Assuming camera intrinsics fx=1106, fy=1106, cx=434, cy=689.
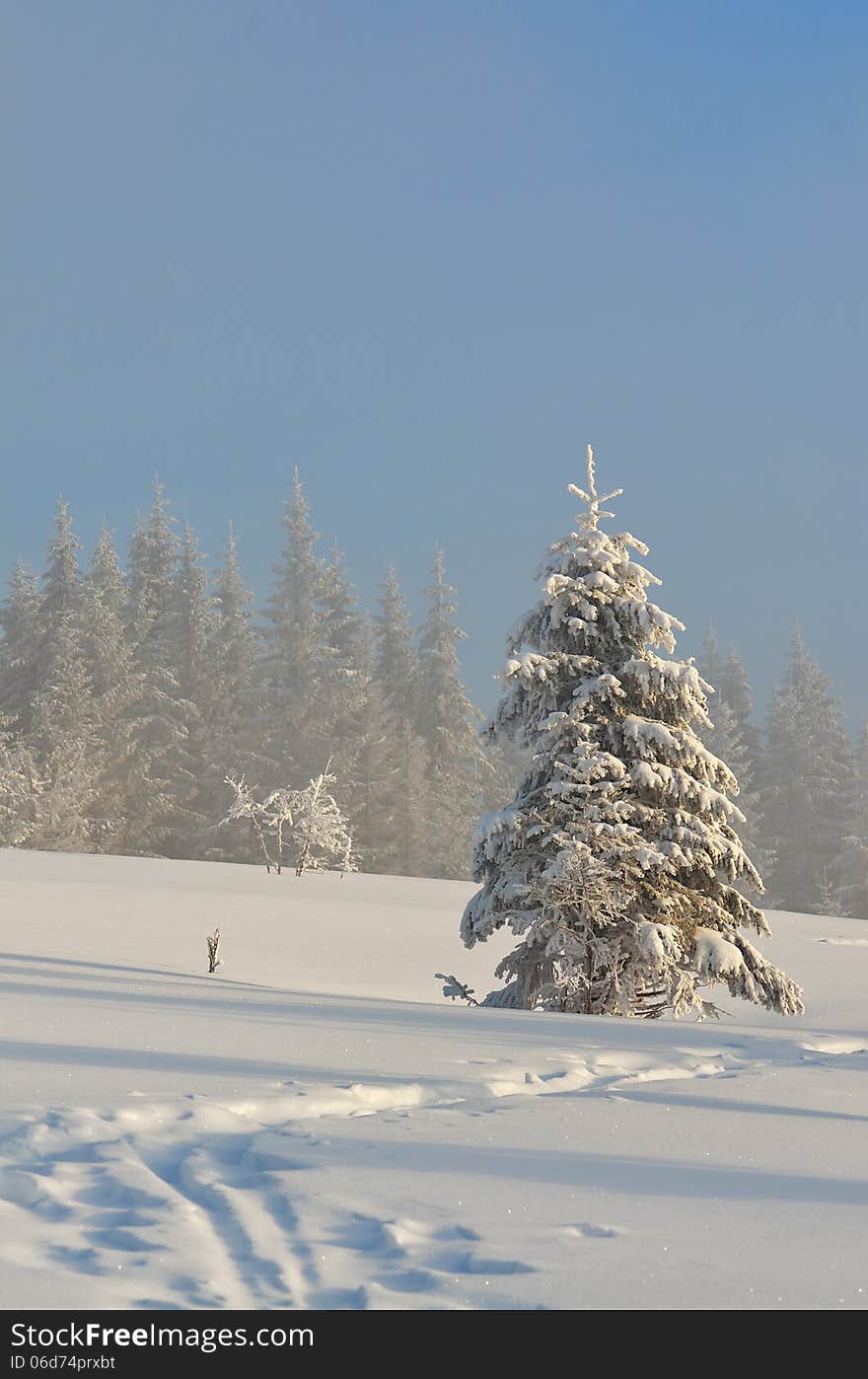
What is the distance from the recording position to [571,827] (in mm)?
11641

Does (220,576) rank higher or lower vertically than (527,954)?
higher

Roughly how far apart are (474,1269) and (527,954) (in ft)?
29.4

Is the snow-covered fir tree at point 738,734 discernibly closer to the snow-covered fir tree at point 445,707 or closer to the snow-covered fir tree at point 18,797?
the snow-covered fir tree at point 445,707

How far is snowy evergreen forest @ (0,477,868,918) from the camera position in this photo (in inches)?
1906

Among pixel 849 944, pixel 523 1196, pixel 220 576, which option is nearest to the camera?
pixel 523 1196

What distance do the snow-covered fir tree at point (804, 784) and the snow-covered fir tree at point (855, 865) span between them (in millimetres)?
834

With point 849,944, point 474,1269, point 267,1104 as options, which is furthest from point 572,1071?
point 849,944

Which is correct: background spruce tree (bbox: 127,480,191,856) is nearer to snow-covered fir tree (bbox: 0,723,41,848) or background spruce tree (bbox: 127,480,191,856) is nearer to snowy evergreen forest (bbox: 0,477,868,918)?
snowy evergreen forest (bbox: 0,477,868,918)

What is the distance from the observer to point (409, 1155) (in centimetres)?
499

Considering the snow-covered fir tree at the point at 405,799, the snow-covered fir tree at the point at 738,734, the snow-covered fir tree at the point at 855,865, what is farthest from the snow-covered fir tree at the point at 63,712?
the snow-covered fir tree at the point at 855,865

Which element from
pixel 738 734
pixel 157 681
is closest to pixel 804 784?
pixel 738 734

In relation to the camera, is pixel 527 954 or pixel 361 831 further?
pixel 361 831

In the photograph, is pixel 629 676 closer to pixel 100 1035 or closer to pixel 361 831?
pixel 100 1035
